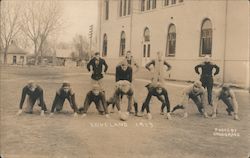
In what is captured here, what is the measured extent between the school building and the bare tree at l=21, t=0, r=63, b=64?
1025mm

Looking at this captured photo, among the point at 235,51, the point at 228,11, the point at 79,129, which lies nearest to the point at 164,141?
the point at 79,129

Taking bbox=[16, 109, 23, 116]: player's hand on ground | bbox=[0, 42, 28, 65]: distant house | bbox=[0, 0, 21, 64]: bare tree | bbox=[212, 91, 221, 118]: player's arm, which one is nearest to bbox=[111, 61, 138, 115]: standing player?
bbox=[212, 91, 221, 118]: player's arm

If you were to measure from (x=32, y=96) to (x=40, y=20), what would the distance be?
1.51m

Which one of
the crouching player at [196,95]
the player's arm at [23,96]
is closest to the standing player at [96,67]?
the player's arm at [23,96]

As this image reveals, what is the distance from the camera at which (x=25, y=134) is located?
5.86 m

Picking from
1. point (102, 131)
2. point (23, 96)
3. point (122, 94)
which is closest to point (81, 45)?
point (122, 94)

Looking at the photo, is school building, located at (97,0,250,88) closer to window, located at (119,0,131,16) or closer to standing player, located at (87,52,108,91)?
window, located at (119,0,131,16)

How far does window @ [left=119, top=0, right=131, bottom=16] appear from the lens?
26.7ft

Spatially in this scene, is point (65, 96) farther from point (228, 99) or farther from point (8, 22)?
point (228, 99)

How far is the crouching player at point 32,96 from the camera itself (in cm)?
675

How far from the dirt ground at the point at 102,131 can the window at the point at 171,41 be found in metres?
3.16

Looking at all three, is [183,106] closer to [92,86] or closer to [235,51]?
[92,86]

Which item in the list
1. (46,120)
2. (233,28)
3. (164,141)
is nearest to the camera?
(164,141)

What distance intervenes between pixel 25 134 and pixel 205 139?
10.4 ft
